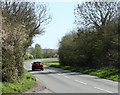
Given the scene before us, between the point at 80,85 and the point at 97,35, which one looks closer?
the point at 80,85

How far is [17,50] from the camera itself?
1598 cm

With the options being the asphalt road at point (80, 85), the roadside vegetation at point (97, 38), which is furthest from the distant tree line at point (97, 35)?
the asphalt road at point (80, 85)

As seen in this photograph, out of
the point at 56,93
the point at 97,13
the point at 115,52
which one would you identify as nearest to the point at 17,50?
the point at 56,93

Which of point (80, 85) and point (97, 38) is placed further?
point (97, 38)

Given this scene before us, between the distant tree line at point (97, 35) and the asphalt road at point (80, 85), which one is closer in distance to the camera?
the asphalt road at point (80, 85)

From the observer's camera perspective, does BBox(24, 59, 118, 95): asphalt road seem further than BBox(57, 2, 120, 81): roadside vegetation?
No

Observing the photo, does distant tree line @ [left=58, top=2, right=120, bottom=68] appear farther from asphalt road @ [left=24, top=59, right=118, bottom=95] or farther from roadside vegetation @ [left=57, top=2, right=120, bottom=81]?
asphalt road @ [left=24, top=59, right=118, bottom=95]

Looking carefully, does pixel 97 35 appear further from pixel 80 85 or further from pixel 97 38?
pixel 80 85

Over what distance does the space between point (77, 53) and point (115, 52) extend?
1394cm

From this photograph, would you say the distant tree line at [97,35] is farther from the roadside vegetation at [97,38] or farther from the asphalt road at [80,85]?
the asphalt road at [80,85]

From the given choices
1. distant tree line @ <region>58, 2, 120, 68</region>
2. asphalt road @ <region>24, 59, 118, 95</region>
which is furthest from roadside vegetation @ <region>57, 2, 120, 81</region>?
asphalt road @ <region>24, 59, 118, 95</region>

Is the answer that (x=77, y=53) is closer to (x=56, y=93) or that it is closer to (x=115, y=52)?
(x=115, y=52)

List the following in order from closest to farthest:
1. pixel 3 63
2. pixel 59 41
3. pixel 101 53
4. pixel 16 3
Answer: pixel 3 63, pixel 16 3, pixel 101 53, pixel 59 41

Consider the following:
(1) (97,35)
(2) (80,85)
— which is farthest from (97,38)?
(2) (80,85)
